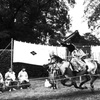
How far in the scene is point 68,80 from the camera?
7.87m

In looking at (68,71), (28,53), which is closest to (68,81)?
(68,71)

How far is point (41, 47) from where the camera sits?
9.85 meters

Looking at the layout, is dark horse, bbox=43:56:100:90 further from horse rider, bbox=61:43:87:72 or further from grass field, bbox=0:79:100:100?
grass field, bbox=0:79:100:100

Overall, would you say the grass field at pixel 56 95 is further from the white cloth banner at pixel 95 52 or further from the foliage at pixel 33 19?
the foliage at pixel 33 19

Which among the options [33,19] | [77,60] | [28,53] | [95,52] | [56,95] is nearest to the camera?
[77,60]

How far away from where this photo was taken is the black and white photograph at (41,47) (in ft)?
26.6

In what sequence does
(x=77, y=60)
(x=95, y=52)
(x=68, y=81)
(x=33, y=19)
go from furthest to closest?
(x=33, y=19) < (x=95, y=52) < (x=68, y=81) < (x=77, y=60)

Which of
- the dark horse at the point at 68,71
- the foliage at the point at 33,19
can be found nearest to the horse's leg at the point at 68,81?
the dark horse at the point at 68,71

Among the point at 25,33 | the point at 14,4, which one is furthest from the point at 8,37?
the point at 14,4

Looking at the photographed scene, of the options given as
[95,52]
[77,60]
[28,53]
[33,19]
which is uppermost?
[33,19]

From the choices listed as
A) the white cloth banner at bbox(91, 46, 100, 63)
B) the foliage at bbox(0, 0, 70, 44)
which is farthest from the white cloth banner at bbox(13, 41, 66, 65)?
the foliage at bbox(0, 0, 70, 44)

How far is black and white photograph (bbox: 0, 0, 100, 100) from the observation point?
8.11m

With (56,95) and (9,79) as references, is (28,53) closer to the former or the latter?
(9,79)

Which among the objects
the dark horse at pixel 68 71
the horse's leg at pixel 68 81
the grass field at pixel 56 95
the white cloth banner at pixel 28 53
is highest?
the white cloth banner at pixel 28 53
